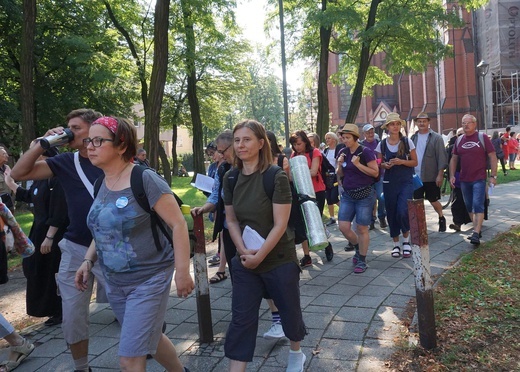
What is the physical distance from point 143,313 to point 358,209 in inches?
172

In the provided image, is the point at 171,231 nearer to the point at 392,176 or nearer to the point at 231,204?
the point at 231,204

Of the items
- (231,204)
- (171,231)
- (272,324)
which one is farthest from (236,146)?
(272,324)

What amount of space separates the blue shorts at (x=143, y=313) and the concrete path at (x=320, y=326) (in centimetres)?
122

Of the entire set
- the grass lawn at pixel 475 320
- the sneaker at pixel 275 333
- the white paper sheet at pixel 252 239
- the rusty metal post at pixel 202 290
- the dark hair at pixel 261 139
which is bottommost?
the grass lawn at pixel 475 320

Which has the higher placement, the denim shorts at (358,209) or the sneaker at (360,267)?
the denim shorts at (358,209)

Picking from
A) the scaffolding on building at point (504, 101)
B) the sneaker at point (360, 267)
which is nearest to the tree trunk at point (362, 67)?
the sneaker at point (360, 267)

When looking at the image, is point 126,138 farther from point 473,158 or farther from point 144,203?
point 473,158

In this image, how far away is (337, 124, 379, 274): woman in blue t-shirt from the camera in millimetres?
6754

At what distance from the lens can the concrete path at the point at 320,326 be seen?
4.20 meters

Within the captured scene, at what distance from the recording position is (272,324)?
4961 mm

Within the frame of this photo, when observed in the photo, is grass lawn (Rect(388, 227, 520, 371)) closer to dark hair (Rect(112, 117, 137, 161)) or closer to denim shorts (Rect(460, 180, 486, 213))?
denim shorts (Rect(460, 180, 486, 213))

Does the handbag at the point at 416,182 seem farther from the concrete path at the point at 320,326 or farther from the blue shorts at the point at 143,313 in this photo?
the blue shorts at the point at 143,313

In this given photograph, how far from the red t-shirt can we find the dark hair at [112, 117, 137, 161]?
6.57 m

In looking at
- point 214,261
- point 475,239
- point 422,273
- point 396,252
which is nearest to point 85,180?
point 422,273
